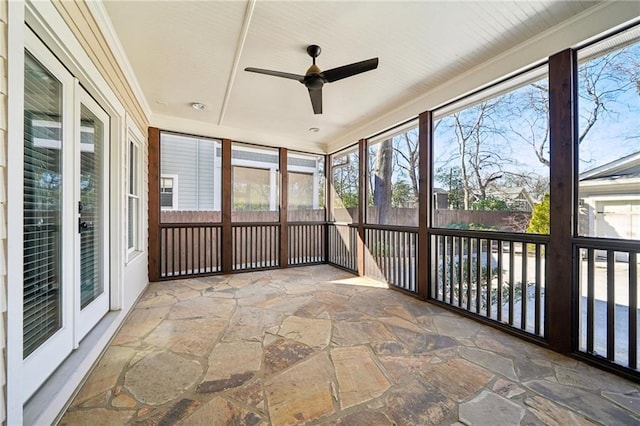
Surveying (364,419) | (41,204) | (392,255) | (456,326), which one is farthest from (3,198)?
(392,255)

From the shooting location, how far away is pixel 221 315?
9.63 ft

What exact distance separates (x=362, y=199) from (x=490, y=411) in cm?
358


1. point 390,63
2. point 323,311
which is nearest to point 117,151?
point 323,311

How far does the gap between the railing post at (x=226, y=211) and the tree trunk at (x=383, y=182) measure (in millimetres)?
2582

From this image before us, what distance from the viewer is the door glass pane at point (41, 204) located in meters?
1.50

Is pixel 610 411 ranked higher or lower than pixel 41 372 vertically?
lower

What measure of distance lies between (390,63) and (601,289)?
2.73 meters

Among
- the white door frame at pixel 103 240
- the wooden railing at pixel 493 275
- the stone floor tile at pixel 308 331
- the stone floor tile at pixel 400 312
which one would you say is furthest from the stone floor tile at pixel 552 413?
the white door frame at pixel 103 240

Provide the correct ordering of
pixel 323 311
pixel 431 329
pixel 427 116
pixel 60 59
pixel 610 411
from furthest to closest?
pixel 427 116
pixel 323 311
pixel 431 329
pixel 60 59
pixel 610 411

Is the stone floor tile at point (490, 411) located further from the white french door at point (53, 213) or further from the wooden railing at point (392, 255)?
the white french door at point (53, 213)

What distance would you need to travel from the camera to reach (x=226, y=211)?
484 cm

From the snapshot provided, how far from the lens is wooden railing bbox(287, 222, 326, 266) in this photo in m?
5.61

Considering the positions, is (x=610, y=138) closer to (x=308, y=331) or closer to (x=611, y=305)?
(x=611, y=305)

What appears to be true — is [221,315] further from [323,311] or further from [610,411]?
[610,411]
